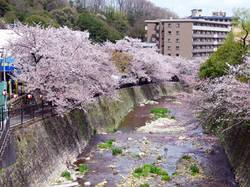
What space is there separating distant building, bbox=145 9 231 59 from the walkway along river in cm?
5550

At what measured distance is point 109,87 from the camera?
26.9 meters

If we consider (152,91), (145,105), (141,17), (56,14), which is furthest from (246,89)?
(141,17)

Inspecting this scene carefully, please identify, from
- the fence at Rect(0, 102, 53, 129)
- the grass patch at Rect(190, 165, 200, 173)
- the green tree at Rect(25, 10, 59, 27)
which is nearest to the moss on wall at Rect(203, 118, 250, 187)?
the grass patch at Rect(190, 165, 200, 173)

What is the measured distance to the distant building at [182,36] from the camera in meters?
73.8

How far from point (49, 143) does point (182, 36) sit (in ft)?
220

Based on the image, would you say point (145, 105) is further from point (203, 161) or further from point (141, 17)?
point (141, 17)

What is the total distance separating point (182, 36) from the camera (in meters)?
74.1

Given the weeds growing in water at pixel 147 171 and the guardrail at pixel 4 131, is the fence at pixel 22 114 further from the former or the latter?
the weeds growing in water at pixel 147 171

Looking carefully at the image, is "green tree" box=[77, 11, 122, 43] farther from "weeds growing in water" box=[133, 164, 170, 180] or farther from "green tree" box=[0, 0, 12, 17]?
"weeds growing in water" box=[133, 164, 170, 180]

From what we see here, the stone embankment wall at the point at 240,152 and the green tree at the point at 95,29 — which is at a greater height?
the green tree at the point at 95,29

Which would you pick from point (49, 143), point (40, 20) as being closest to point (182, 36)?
point (40, 20)

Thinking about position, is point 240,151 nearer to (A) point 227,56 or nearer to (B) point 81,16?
(A) point 227,56

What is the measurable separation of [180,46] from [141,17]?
34475 mm

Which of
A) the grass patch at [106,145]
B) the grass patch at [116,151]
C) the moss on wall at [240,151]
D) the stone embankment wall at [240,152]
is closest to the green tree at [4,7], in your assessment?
the grass patch at [106,145]
